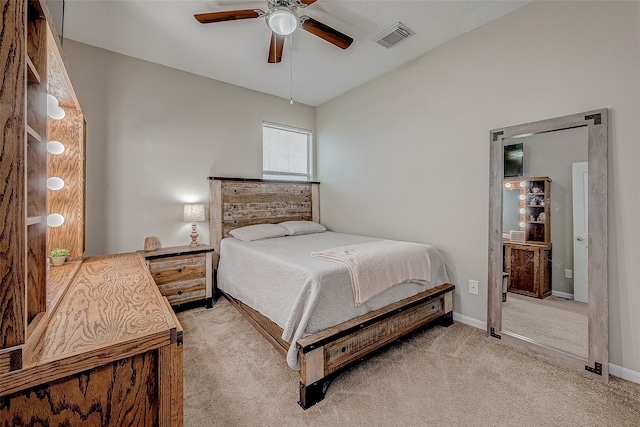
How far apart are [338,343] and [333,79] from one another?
3.13 m

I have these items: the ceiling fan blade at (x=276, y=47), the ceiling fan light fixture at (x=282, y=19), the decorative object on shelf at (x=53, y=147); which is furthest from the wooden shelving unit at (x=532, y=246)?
the decorative object on shelf at (x=53, y=147)

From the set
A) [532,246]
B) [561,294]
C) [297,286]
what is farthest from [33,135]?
[561,294]

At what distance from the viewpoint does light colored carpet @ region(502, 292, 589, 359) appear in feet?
6.53

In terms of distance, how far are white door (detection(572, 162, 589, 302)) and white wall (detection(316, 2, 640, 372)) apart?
0.13m

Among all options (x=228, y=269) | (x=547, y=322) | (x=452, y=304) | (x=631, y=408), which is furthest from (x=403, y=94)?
(x=631, y=408)

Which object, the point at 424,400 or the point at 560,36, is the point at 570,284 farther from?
the point at 560,36

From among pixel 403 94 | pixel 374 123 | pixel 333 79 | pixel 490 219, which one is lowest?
pixel 490 219

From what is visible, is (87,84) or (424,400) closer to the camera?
(424,400)

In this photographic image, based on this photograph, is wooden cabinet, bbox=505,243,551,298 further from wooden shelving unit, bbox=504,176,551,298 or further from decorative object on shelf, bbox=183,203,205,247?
decorative object on shelf, bbox=183,203,205,247

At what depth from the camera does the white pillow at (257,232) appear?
126 inches

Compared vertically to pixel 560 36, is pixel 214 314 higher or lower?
lower

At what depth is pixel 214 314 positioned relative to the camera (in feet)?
9.64

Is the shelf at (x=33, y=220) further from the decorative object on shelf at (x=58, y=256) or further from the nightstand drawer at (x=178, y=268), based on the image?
the nightstand drawer at (x=178, y=268)

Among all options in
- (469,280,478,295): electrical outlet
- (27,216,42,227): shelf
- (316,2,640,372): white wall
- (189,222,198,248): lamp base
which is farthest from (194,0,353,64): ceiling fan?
(469,280,478,295): electrical outlet
